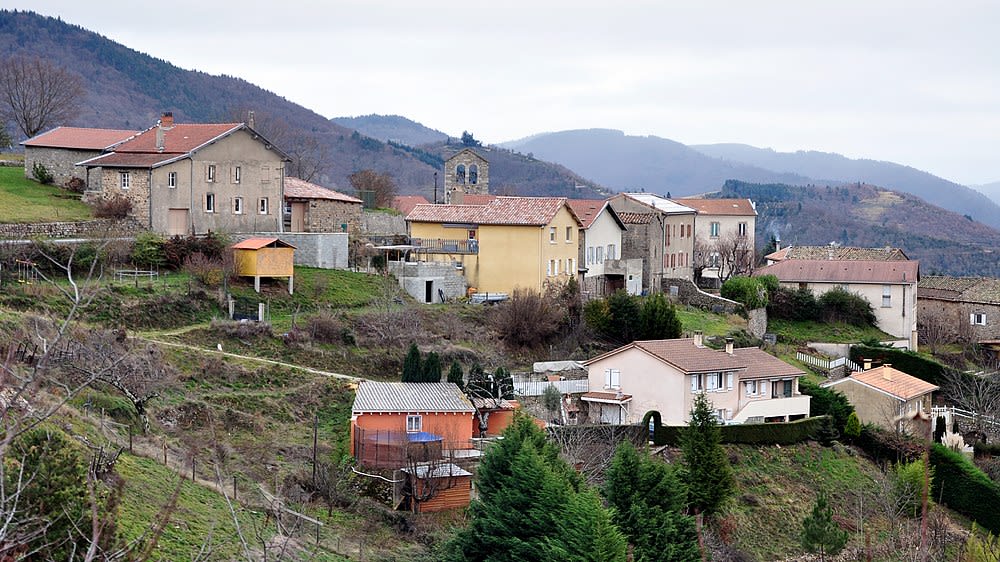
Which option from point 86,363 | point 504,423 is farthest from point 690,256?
point 86,363

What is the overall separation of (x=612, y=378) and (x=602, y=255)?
15265mm

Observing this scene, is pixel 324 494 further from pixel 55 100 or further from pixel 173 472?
pixel 55 100

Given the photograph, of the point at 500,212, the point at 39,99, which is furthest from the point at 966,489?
the point at 39,99

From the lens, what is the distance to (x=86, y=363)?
24.1m

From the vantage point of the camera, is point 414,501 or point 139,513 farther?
point 414,501

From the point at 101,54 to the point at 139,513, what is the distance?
149m

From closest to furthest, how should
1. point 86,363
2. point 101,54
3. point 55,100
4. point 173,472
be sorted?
point 173,472 → point 86,363 → point 55,100 → point 101,54

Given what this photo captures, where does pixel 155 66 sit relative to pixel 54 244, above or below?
above

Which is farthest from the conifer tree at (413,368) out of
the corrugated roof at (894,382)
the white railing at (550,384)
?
the corrugated roof at (894,382)

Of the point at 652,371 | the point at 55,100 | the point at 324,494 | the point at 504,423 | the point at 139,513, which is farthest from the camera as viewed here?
the point at 55,100

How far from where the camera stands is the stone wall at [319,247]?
4253 cm

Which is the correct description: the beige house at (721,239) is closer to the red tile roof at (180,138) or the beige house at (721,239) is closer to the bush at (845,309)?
the bush at (845,309)

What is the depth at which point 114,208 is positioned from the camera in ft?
129

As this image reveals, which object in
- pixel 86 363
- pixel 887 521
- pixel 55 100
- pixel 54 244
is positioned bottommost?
pixel 887 521
